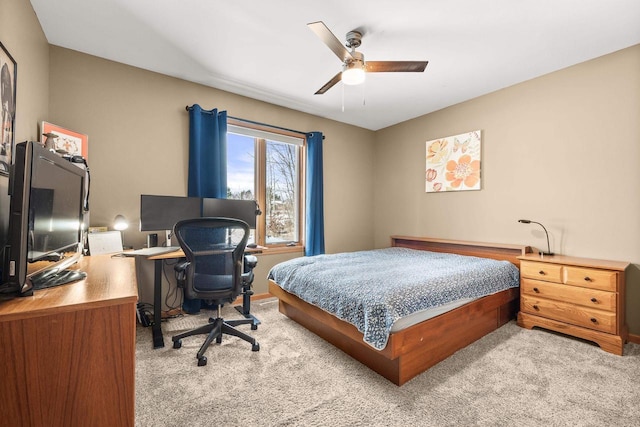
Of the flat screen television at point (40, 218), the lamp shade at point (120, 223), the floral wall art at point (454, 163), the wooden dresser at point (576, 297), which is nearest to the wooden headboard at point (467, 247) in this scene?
the wooden dresser at point (576, 297)

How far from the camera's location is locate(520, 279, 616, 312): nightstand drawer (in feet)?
7.98

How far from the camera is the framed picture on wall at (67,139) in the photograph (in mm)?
2373

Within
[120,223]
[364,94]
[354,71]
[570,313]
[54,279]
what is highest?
[364,94]

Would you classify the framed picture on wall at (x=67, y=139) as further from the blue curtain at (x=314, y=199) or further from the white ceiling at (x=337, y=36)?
the blue curtain at (x=314, y=199)

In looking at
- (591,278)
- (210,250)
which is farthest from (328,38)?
(591,278)

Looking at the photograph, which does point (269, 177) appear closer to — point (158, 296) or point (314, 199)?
point (314, 199)

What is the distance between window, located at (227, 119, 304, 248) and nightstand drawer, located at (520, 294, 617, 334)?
2.88 metres

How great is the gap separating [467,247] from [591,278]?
1.37 meters

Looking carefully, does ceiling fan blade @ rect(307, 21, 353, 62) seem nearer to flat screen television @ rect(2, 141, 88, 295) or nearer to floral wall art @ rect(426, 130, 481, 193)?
flat screen television @ rect(2, 141, 88, 295)

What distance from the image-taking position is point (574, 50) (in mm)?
2697

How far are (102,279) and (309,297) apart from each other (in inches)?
58.3

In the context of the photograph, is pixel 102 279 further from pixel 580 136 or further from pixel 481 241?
pixel 580 136

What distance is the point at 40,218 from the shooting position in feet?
3.99

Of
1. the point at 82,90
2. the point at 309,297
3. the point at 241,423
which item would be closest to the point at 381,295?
the point at 309,297
